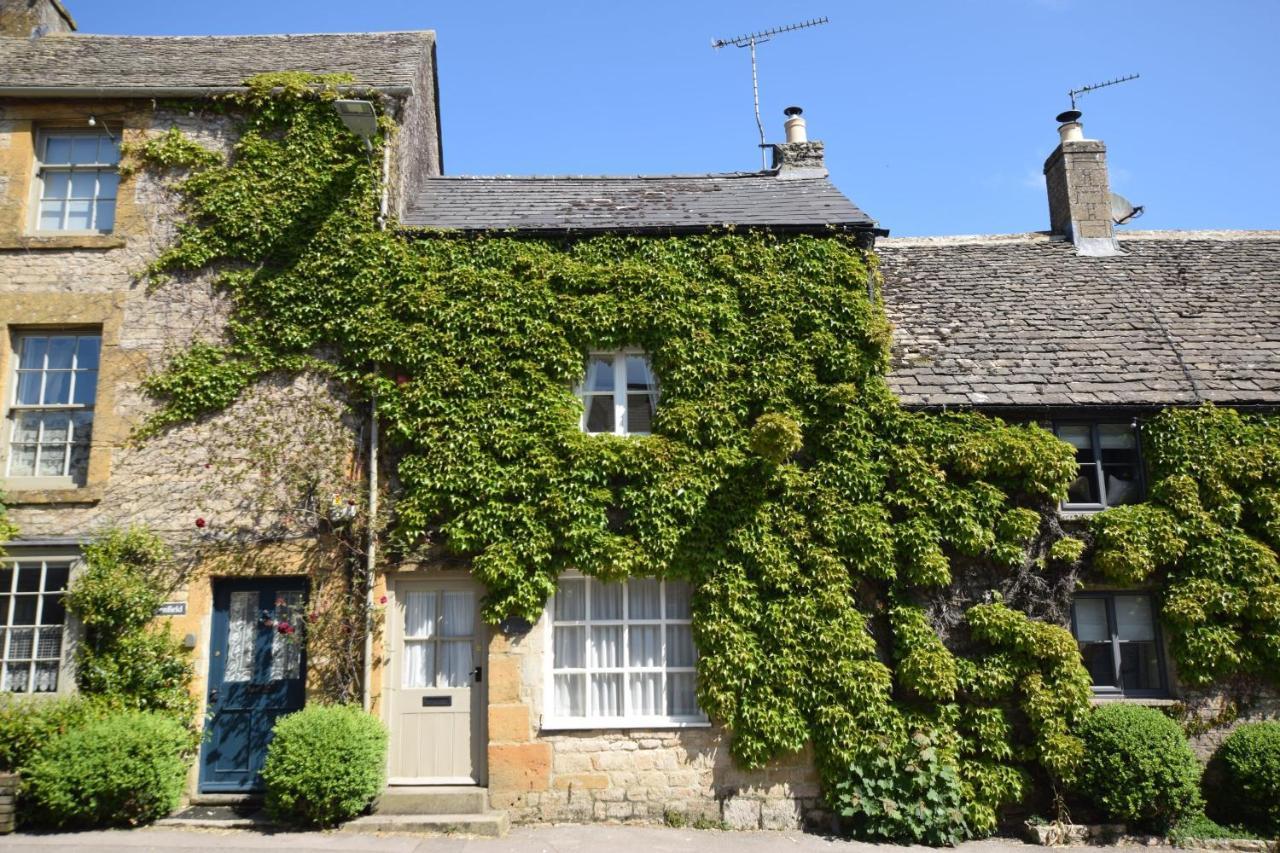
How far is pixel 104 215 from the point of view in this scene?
1094 cm

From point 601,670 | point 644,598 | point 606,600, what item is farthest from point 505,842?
point 644,598

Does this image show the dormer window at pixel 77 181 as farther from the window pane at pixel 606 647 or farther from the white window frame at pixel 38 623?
the window pane at pixel 606 647

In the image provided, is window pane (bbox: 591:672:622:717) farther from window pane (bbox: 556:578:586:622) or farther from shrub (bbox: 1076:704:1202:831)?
shrub (bbox: 1076:704:1202:831)

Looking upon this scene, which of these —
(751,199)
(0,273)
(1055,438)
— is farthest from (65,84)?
(1055,438)

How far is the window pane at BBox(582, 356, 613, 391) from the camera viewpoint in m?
10.7

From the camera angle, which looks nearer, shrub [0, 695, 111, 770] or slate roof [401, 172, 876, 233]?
shrub [0, 695, 111, 770]

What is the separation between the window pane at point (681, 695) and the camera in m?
9.84

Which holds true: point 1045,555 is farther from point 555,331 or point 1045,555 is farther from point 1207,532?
point 555,331

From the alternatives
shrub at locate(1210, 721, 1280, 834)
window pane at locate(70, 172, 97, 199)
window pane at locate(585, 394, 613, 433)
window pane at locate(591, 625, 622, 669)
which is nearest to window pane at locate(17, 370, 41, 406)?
window pane at locate(70, 172, 97, 199)

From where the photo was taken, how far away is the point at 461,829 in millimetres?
8656

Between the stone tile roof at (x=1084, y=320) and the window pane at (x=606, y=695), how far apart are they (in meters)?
4.89

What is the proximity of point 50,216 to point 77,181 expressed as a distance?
0.56m

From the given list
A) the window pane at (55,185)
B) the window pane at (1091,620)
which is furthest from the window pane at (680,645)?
the window pane at (55,185)

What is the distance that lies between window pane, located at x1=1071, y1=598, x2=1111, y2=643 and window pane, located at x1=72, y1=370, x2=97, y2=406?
39.9 ft
